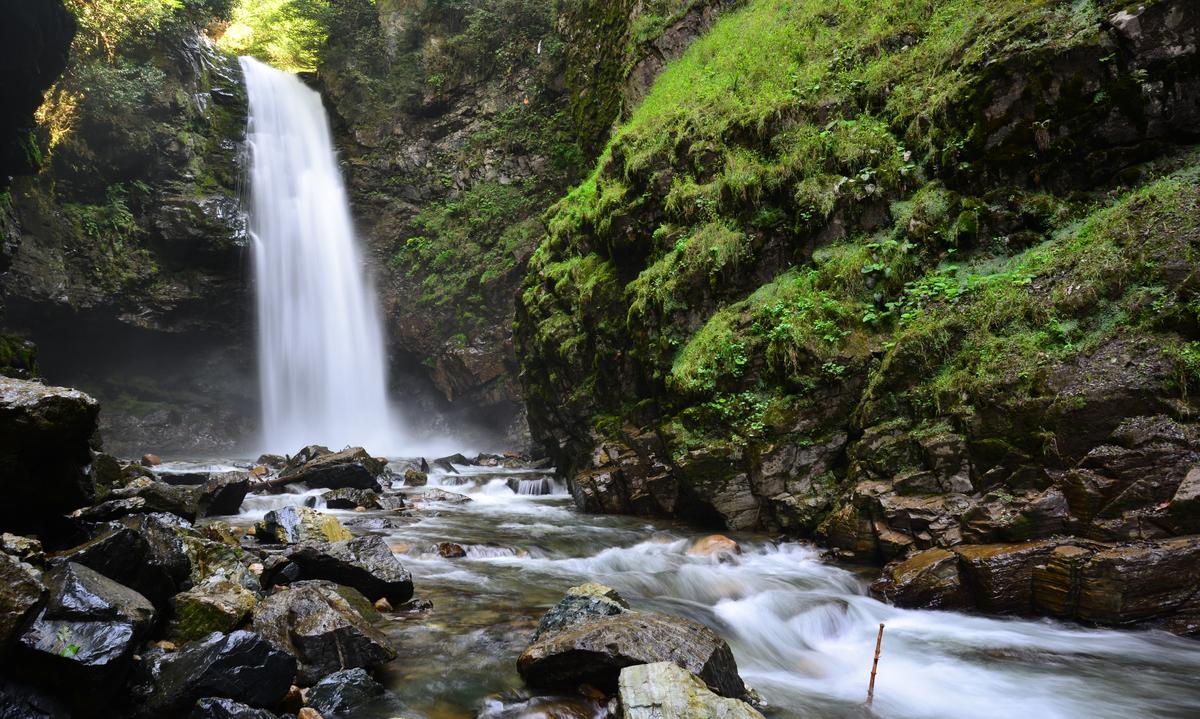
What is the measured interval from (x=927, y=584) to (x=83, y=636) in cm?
639

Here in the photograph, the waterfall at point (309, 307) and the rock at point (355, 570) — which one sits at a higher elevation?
the waterfall at point (309, 307)

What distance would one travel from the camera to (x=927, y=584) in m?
5.69

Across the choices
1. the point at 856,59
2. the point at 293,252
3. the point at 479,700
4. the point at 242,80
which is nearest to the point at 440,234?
the point at 293,252

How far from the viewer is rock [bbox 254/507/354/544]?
7059mm

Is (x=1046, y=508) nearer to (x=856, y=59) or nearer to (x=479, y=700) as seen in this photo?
(x=479, y=700)

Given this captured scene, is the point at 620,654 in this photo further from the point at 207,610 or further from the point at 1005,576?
the point at 1005,576

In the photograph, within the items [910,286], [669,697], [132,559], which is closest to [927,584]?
[669,697]

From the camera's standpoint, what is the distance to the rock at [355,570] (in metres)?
5.50

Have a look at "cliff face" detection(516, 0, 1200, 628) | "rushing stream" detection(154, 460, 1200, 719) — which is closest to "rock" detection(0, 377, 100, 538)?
"rushing stream" detection(154, 460, 1200, 719)

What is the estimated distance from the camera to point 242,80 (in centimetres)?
2423

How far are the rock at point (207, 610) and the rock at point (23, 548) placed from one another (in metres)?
0.83

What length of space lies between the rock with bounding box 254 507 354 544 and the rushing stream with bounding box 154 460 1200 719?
93 cm

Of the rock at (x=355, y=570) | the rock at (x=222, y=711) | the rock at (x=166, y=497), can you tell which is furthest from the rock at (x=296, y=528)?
the rock at (x=222, y=711)

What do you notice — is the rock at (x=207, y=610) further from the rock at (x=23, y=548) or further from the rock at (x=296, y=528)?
the rock at (x=296, y=528)
